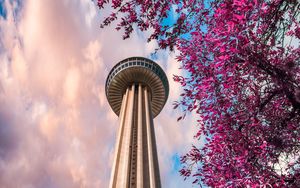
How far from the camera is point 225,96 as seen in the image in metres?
5.50

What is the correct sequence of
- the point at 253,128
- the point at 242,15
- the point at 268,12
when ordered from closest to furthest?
the point at 242,15 → the point at 268,12 → the point at 253,128

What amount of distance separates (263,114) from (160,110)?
2434 inches

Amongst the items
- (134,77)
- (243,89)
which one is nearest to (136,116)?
(134,77)

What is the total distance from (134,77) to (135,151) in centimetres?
2241

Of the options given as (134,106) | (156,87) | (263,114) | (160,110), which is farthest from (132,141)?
(263,114)

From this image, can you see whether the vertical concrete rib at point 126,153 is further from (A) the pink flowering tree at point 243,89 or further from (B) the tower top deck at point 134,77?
(A) the pink flowering tree at point 243,89

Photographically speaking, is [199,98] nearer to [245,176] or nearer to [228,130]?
[228,130]

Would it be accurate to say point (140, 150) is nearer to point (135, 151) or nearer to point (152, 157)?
point (135, 151)

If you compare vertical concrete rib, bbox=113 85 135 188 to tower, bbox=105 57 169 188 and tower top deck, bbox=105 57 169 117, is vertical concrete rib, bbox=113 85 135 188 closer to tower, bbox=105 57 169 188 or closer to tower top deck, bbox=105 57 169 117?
tower, bbox=105 57 169 188

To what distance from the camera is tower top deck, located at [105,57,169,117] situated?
56.7 meters

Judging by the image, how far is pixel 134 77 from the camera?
57.6 meters

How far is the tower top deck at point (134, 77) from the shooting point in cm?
5672

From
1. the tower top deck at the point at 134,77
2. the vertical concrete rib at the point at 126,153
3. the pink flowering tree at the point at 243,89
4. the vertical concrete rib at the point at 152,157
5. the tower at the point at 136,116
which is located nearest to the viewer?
the pink flowering tree at the point at 243,89

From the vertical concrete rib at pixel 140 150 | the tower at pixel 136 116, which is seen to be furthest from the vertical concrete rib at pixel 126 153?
the vertical concrete rib at pixel 140 150
